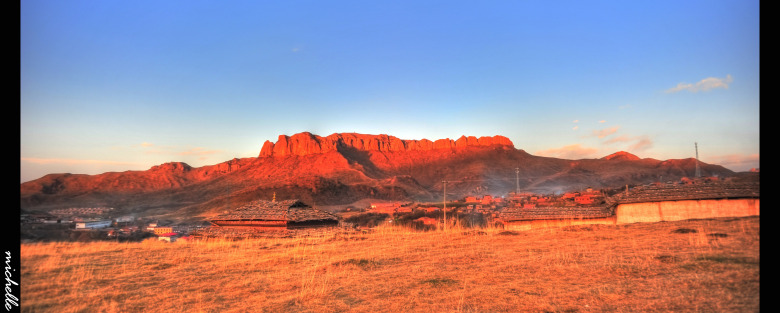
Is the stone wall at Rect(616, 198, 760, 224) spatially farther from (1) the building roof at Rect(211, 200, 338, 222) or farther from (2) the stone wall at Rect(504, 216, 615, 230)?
(1) the building roof at Rect(211, 200, 338, 222)

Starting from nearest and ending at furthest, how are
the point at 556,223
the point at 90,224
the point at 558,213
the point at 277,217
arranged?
the point at 277,217, the point at 556,223, the point at 558,213, the point at 90,224

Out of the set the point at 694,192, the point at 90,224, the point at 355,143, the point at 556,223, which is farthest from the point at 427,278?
the point at 355,143

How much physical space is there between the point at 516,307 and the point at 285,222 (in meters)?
20.5

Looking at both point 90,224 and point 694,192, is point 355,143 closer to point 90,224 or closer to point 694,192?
point 90,224

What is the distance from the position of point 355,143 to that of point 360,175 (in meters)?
59.6

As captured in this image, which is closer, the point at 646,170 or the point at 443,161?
the point at 646,170

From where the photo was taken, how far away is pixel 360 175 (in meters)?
123

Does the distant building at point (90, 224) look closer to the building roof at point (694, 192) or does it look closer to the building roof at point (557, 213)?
the building roof at point (557, 213)

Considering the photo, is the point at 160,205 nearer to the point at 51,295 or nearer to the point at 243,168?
the point at 243,168

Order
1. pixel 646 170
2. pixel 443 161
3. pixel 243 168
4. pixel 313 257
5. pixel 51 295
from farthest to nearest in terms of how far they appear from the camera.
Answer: pixel 443 161 → pixel 243 168 → pixel 646 170 → pixel 313 257 → pixel 51 295

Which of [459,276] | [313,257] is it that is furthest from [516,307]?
[313,257]

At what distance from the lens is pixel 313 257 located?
15680 millimetres

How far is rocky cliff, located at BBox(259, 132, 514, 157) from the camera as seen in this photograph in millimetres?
159875

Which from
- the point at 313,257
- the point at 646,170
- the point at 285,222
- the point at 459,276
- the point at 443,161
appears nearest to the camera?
the point at 459,276
